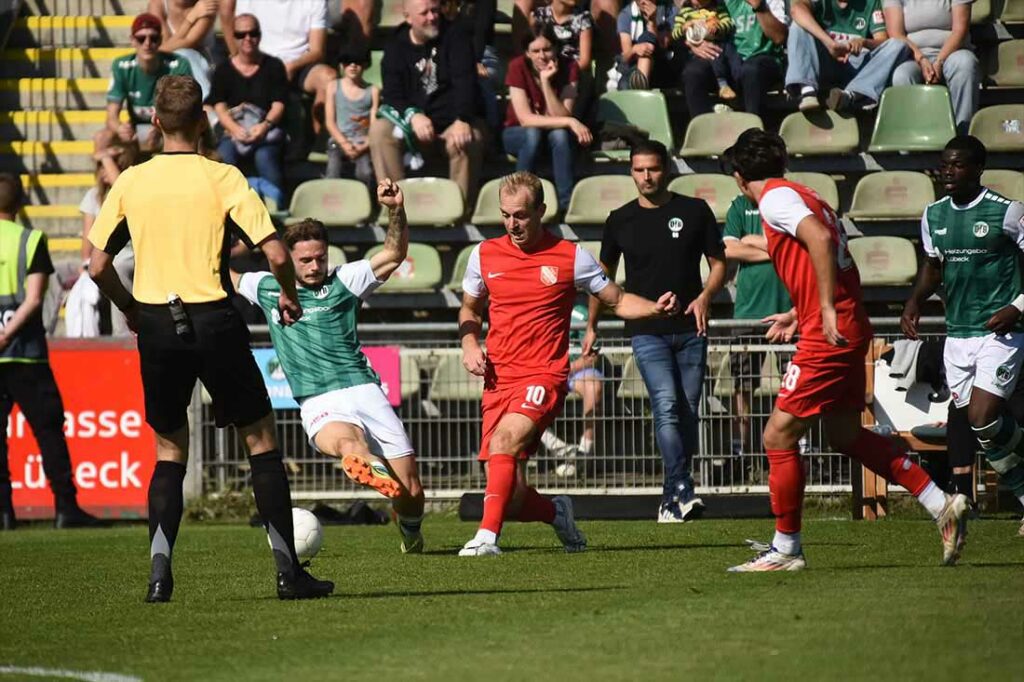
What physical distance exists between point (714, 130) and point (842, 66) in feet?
5.28

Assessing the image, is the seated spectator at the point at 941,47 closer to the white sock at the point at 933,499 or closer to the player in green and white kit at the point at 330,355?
the player in green and white kit at the point at 330,355

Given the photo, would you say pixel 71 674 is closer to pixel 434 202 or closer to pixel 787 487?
pixel 787 487

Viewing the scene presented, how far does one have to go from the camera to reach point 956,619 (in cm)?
641

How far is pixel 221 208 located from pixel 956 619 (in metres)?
3.51

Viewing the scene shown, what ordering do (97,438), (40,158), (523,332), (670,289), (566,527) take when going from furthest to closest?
(40,158) → (97,438) → (670,289) → (566,527) → (523,332)

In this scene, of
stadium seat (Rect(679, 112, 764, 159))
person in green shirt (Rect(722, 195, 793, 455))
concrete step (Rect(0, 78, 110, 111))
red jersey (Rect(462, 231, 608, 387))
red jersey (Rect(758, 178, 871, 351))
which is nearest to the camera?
red jersey (Rect(758, 178, 871, 351))

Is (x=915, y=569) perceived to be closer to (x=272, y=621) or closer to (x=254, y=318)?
(x=272, y=621)

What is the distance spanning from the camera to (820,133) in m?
16.8

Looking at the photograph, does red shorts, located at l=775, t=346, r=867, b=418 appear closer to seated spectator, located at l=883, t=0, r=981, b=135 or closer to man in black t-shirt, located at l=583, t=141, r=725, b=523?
man in black t-shirt, located at l=583, t=141, r=725, b=523

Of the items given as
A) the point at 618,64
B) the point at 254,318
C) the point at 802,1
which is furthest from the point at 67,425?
the point at 802,1

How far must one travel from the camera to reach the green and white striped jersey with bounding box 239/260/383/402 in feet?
34.9

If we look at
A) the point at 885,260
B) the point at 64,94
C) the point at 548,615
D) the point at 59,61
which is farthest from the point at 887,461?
the point at 59,61

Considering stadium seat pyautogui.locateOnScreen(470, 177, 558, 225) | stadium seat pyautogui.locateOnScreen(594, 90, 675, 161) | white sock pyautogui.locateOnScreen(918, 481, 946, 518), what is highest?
stadium seat pyautogui.locateOnScreen(594, 90, 675, 161)

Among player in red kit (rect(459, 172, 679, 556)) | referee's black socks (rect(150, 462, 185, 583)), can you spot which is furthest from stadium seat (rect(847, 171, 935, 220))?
referee's black socks (rect(150, 462, 185, 583))
